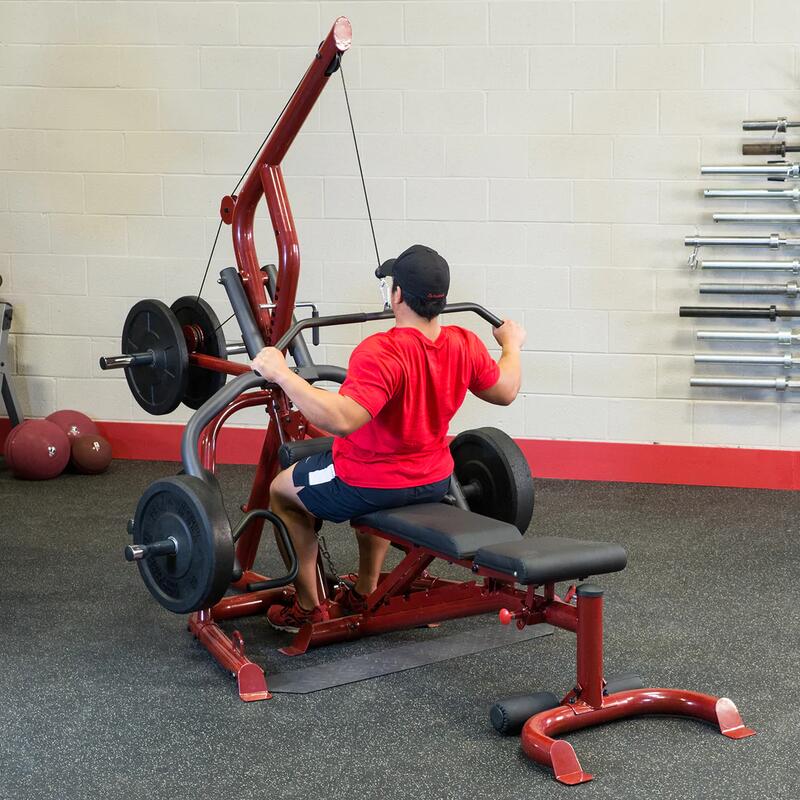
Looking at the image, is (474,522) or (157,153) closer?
(474,522)

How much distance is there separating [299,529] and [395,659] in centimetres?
45

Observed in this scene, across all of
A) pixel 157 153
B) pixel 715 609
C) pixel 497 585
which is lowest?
pixel 715 609

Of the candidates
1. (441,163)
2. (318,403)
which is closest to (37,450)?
(441,163)

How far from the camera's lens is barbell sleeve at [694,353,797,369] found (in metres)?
4.93

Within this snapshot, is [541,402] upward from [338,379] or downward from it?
downward

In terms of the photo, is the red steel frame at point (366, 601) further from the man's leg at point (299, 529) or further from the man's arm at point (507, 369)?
the man's arm at point (507, 369)

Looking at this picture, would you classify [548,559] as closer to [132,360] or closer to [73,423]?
[132,360]

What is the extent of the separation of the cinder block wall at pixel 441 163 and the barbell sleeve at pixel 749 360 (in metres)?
0.11

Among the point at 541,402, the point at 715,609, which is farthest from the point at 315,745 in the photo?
the point at 541,402

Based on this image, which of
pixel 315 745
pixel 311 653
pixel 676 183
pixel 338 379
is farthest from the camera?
pixel 676 183

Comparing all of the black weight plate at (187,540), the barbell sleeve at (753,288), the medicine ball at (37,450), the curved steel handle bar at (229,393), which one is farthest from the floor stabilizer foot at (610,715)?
the medicine ball at (37,450)

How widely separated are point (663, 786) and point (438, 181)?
10.9ft

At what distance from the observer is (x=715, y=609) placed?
3.59 meters

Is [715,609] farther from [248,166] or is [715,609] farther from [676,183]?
[248,166]
